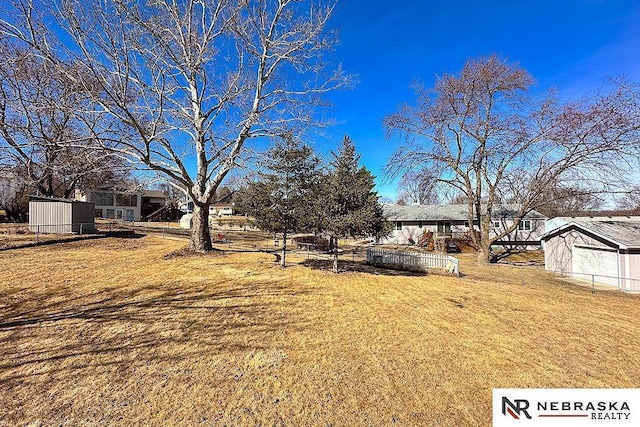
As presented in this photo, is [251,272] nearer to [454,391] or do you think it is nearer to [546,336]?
[454,391]

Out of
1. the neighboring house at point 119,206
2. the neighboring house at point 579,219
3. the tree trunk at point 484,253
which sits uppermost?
the neighboring house at point 119,206

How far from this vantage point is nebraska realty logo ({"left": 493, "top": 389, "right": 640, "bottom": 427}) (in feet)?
13.0

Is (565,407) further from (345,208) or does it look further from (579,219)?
(579,219)

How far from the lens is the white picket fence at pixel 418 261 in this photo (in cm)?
1604

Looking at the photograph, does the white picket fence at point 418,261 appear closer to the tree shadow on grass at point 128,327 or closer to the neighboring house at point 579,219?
the neighboring house at point 579,219

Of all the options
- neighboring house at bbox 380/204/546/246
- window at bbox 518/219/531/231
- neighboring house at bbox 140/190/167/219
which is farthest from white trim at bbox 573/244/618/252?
neighboring house at bbox 140/190/167/219

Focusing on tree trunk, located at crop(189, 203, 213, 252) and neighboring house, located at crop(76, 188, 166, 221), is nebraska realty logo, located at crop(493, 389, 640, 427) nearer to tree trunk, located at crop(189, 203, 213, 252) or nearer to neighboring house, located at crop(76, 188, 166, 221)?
tree trunk, located at crop(189, 203, 213, 252)

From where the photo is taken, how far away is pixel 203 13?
39.6 feet

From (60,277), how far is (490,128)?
24404 millimetres

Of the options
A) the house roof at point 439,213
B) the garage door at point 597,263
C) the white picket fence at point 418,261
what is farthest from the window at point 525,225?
the white picket fence at point 418,261

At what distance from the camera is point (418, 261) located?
16750mm

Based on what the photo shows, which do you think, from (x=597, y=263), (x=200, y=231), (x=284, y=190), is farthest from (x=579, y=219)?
(x=200, y=231)

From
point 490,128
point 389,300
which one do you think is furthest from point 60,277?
point 490,128

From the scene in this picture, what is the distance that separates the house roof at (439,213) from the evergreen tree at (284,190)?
2235 centimetres
